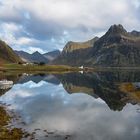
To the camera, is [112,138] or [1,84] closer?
[112,138]

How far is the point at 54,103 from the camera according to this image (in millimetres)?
95938

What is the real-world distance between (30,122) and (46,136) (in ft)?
40.1

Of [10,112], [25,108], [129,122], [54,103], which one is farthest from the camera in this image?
[54,103]

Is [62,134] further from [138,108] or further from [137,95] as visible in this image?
[137,95]

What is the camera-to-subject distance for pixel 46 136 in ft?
168

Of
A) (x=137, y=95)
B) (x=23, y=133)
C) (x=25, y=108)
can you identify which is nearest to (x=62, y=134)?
(x=23, y=133)

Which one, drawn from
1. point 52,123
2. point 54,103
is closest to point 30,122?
point 52,123

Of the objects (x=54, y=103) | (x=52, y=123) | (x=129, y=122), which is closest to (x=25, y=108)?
(x=54, y=103)

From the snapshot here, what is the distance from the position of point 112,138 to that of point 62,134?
28.8ft

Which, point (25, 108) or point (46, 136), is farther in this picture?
point (25, 108)

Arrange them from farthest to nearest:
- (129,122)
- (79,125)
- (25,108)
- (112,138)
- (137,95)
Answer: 1. (137,95)
2. (25,108)
3. (129,122)
4. (79,125)
5. (112,138)

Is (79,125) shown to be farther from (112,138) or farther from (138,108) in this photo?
(138,108)

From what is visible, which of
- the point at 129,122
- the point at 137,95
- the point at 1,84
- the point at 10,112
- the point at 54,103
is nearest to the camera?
the point at 129,122

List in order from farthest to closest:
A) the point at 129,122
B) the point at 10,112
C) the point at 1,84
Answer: the point at 1,84 < the point at 10,112 < the point at 129,122
